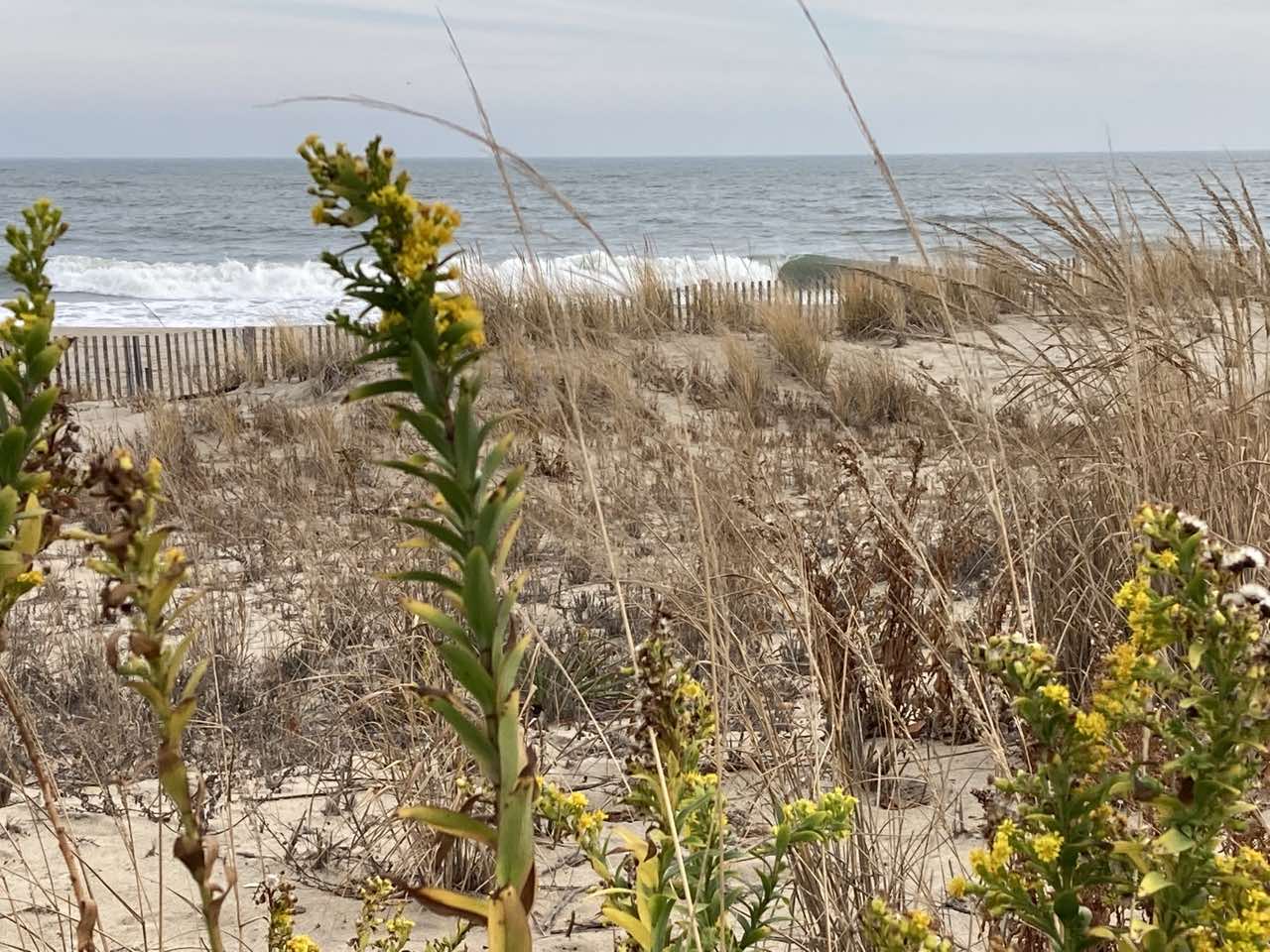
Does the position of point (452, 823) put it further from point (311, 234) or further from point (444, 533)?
point (311, 234)

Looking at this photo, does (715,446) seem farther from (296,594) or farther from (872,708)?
(296,594)

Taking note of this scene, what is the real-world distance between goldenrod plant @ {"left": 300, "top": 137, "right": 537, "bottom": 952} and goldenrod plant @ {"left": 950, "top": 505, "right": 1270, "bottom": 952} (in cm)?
48

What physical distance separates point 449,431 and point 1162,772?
0.67 m

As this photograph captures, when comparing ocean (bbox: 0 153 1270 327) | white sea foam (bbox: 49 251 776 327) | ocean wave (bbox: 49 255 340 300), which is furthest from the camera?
ocean wave (bbox: 49 255 340 300)

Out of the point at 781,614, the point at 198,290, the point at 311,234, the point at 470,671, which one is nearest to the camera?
the point at 470,671

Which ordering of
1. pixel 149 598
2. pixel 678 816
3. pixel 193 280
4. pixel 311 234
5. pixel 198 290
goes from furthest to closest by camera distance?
pixel 311 234, pixel 193 280, pixel 198 290, pixel 678 816, pixel 149 598

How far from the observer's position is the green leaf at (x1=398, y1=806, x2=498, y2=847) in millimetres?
677

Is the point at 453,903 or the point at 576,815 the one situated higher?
the point at 453,903

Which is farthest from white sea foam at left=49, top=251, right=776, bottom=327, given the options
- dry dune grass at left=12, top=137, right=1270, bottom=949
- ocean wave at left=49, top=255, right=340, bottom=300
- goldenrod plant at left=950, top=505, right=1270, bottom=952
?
goldenrod plant at left=950, top=505, right=1270, bottom=952

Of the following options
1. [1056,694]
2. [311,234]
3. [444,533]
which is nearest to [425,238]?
[444,533]

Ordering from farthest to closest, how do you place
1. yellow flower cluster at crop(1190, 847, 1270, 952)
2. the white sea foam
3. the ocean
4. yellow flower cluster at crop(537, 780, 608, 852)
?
the white sea foam < the ocean < yellow flower cluster at crop(537, 780, 608, 852) < yellow flower cluster at crop(1190, 847, 1270, 952)

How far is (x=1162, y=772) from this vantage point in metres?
0.96

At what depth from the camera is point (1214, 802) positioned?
0.95 metres

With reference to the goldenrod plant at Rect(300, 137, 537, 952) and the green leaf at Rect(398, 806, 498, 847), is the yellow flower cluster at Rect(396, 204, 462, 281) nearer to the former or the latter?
the goldenrod plant at Rect(300, 137, 537, 952)
